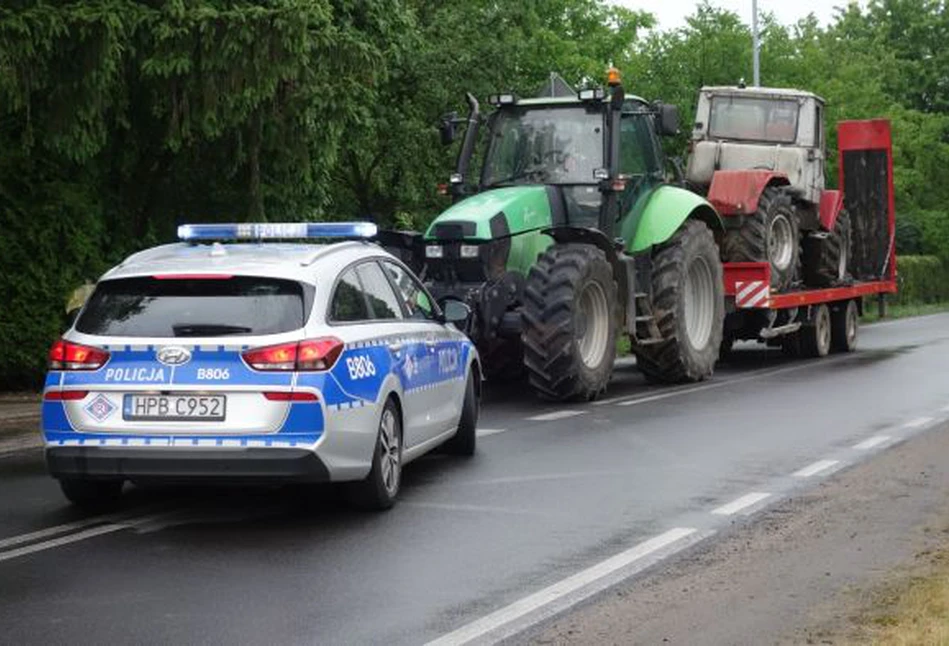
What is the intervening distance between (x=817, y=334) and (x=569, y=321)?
27.3 ft

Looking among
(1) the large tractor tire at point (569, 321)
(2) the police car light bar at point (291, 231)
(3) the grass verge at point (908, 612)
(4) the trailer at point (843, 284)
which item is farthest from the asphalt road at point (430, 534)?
(4) the trailer at point (843, 284)

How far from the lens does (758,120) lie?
71.7 ft

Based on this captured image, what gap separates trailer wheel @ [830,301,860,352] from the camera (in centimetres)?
2314

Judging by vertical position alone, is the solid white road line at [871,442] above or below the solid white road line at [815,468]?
below

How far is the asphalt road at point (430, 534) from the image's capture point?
6801 millimetres

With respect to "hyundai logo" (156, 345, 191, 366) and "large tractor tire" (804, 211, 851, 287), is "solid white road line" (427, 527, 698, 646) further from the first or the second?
"large tractor tire" (804, 211, 851, 287)

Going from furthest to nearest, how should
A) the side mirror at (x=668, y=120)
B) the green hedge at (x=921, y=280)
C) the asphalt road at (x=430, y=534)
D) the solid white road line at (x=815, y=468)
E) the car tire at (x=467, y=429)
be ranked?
the green hedge at (x=921, y=280) < the side mirror at (x=668, y=120) < the car tire at (x=467, y=429) < the solid white road line at (x=815, y=468) < the asphalt road at (x=430, y=534)

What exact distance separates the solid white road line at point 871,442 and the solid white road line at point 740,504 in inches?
93.7

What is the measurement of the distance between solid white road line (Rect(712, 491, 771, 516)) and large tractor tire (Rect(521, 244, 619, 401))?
511 centimetres

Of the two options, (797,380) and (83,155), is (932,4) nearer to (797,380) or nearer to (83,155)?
(797,380)

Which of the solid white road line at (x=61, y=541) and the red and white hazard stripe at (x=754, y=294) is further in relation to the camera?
the red and white hazard stripe at (x=754, y=294)

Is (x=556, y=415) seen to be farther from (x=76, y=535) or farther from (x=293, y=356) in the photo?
(x=76, y=535)

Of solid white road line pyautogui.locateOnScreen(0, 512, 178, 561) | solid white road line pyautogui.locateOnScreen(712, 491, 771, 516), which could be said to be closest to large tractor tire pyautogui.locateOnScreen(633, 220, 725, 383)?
solid white road line pyautogui.locateOnScreen(712, 491, 771, 516)

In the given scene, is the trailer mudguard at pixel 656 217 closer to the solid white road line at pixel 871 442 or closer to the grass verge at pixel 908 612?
the solid white road line at pixel 871 442
